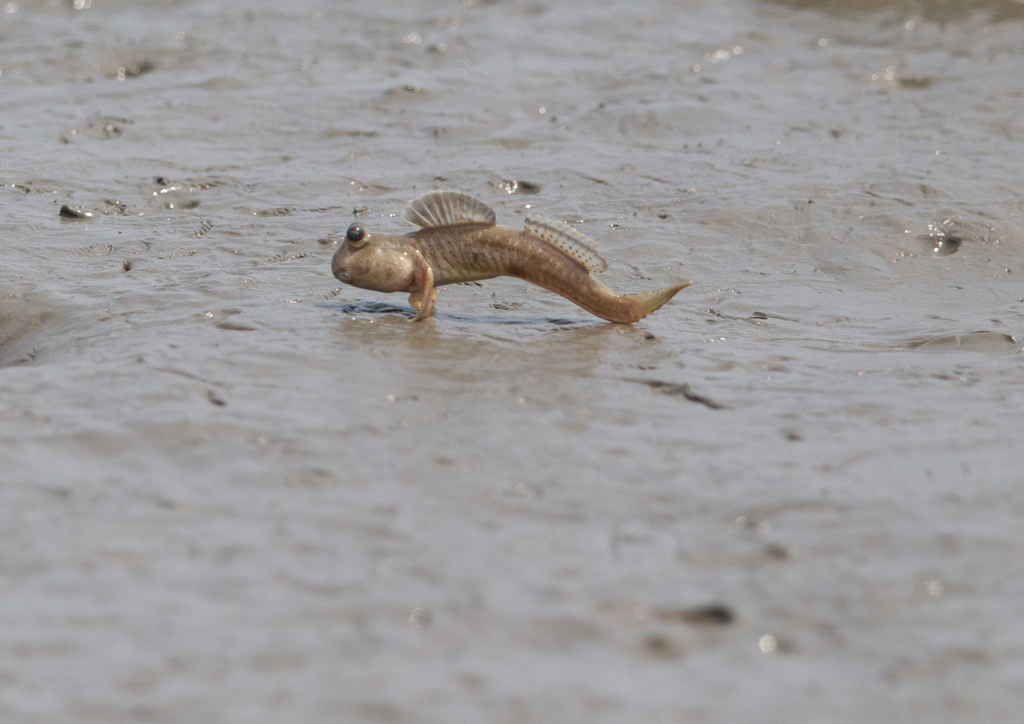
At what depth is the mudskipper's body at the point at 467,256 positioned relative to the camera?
509 centimetres

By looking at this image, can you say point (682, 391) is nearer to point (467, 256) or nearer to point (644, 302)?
point (644, 302)

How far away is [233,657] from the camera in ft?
8.87

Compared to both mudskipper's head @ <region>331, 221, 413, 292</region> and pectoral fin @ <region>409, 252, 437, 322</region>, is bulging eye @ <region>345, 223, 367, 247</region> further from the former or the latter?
pectoral fin @ <region>409, 252, 437, 322</region>

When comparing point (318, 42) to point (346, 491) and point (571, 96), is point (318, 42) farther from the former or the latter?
point (346, 491)

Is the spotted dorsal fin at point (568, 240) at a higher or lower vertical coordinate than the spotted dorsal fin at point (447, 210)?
lower

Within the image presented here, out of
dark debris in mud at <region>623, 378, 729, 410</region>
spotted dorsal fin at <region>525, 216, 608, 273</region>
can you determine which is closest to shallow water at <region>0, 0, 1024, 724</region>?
dark debris in mud at <region>623, 378, 729, 410</region>

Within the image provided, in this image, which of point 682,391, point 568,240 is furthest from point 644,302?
point 682,391

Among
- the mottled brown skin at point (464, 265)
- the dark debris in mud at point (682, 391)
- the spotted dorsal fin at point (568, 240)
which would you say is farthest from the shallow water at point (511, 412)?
the spotted dorsal fin at point (568, 240)

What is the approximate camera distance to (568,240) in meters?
5.11

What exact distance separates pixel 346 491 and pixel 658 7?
31.1 feet

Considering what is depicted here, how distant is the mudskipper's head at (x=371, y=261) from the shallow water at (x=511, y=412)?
23 cm

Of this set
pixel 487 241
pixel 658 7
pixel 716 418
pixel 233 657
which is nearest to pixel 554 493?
pixel 716 418

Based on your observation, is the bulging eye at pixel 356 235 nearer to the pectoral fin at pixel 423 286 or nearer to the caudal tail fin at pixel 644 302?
the pectoral fin at pixel 423 286

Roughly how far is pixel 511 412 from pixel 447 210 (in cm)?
133
